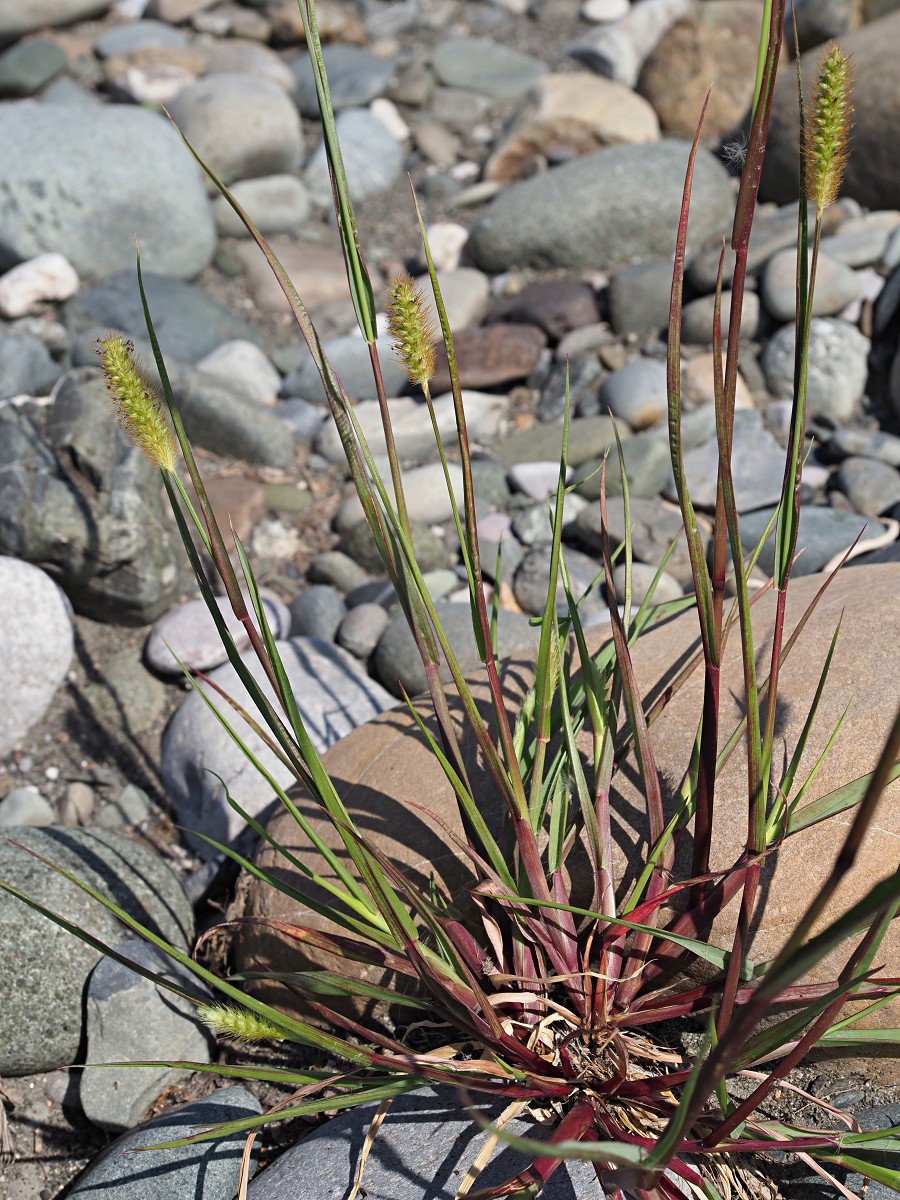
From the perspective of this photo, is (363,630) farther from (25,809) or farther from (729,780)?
(729,780)

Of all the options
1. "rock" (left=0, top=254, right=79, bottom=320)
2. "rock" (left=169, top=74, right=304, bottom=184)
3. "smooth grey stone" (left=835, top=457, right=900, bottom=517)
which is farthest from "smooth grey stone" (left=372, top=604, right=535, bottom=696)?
"rock" (left=169, top=74, right=304, bottom=184)

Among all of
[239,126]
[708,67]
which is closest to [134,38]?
[239,126]

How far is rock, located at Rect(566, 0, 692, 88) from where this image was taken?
5473mm

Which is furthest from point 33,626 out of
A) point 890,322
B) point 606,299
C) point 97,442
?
point 890,322

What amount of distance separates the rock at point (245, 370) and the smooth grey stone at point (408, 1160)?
2.78m

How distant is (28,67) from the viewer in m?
5.12

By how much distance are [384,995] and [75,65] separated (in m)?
5.58

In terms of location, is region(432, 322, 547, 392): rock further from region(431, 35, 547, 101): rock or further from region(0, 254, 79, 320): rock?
region(431, 35, 547, 101): rock

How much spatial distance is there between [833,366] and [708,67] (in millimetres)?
2346

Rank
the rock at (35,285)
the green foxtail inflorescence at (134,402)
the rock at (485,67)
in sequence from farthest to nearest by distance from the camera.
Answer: the rock at (485,67) → the rock at (35,285) → the green foxtail inflorescence at (134,402)

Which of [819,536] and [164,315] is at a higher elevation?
[819,536]

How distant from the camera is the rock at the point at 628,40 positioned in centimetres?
547

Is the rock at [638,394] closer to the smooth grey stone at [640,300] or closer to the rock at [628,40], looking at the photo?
the smooth grey stone at [640,300]

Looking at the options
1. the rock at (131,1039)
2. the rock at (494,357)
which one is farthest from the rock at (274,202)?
the rock at (131,1039)
